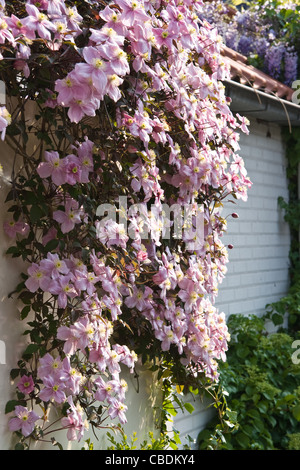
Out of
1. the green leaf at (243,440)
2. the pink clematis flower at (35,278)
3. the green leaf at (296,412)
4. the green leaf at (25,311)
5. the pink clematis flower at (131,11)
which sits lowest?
the green leaf at (243,440)

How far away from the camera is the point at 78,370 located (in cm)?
194

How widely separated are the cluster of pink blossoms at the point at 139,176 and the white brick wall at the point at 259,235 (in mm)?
1344

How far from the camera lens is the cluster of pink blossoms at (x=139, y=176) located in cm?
169

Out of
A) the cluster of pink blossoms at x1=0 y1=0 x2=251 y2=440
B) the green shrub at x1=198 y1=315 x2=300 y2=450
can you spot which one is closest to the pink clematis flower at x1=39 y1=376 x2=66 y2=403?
the cluster of pink blossoms at x1=0 y1=0 x2=251 y2=440

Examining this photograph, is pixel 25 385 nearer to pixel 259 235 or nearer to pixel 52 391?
pixel 52 391

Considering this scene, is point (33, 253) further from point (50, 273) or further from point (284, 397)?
point (284, 397)

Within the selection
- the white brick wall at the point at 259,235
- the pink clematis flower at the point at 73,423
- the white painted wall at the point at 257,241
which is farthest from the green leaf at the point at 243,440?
the pink clematis flower at the point at 73,423

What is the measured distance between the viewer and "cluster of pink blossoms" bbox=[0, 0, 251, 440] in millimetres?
1687

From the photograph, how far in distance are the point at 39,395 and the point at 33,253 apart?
43cm

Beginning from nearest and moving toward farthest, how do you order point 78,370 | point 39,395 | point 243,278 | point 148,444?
point 39,395 < point 78,370 < point 148,444 < point 243,278

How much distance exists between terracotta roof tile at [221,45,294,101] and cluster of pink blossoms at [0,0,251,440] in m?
1.13

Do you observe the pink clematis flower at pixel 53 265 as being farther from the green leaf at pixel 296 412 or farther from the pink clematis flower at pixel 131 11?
the green leaf at pixel 296 412

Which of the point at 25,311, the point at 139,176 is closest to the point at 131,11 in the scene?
the point at 139,176

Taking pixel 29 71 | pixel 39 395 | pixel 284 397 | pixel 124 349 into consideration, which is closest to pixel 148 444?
pixel 124 349
